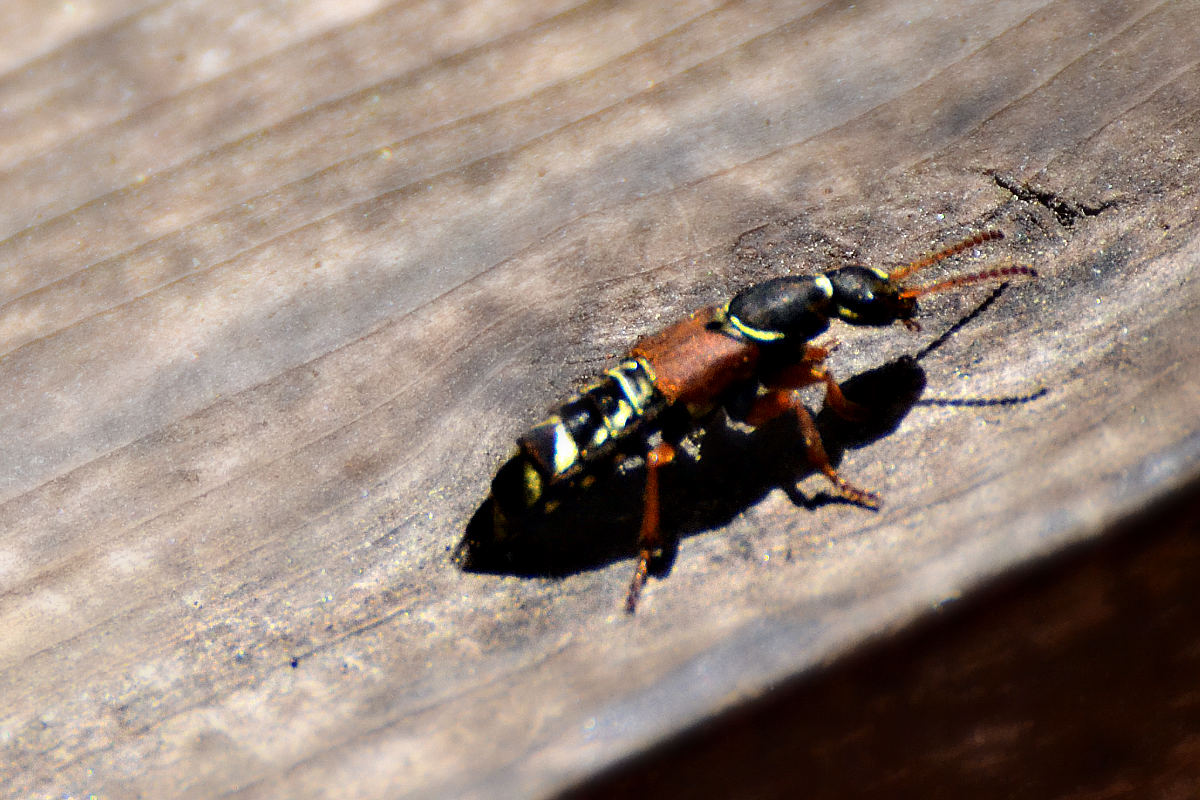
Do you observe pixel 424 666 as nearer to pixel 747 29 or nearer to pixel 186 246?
pixel 186 246

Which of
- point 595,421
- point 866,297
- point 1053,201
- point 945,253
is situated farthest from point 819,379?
point 1053,201

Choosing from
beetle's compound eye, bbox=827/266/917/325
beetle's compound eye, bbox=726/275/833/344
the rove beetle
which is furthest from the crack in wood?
beetle's compound eye, bbox=726/275/833/344

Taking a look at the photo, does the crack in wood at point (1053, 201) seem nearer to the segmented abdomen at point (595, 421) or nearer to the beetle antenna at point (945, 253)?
the beetle antenna at point (945, 253)

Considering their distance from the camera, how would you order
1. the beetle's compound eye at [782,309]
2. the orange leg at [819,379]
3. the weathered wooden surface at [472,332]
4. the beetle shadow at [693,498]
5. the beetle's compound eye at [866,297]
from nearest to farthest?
the weathered wooden surface at [472,332], the beetle shadow at [693,498], the orange leg at [819,379], the beetle's compound eye at [866,297], the beetle's compound eye at [782,309]

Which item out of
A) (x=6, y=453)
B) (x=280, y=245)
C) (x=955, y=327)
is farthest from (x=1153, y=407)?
(x=6, y=453)

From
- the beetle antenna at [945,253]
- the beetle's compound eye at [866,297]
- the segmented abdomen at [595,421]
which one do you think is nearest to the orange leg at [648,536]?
the segmented abdomen at [595,421]

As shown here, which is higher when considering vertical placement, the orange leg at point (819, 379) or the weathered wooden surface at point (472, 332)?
the weathered wooden surface at point (472, 332)

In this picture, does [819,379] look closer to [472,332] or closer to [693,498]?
[693,498]

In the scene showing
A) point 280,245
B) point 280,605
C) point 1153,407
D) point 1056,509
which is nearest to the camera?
point 1056,509
